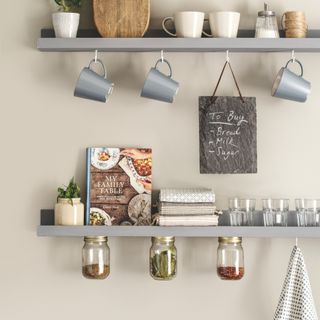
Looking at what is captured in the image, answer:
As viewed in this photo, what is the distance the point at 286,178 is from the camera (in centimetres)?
266

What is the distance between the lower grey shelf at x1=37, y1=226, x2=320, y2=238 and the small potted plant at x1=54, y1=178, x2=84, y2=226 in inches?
1.3

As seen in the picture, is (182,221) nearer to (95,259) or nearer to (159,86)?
(95,259)

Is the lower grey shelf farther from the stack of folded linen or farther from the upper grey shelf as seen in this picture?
the upper grey shelf

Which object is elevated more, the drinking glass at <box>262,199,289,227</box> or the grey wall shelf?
the drinking glass at <box>262,199,289,227</box>

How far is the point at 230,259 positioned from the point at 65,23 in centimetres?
92

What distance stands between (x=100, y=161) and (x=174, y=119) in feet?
0.93

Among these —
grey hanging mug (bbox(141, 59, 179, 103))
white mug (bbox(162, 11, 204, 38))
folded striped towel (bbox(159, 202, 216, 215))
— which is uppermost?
white mug (bbox(162, 11, 204, 38))

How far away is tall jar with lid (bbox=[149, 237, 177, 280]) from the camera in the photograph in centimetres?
257

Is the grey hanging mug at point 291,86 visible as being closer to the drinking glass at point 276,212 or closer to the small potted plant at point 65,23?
the drinking glass at point 276,212

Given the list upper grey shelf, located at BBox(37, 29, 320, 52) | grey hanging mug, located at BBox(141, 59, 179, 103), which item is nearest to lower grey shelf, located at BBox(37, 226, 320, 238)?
grey hanging mug, located at BBox(141, 59, 179, 103)

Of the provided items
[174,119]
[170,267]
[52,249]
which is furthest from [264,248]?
[52,249]

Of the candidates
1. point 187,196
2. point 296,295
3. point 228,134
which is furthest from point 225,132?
point 296,295

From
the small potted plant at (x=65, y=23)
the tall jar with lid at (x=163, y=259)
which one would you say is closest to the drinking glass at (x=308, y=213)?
the tall jar with lid at (x=163, y=259)

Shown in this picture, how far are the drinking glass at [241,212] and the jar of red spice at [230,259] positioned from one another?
5 cm
